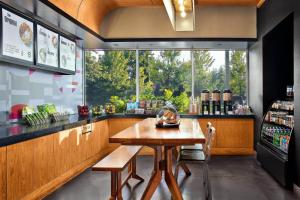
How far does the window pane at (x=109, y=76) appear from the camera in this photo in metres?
7.30

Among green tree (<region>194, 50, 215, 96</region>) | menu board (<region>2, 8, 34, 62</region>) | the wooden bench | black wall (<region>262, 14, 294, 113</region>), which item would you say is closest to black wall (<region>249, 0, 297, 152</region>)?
black wall (<region>262, 14, 294, 113</region>)

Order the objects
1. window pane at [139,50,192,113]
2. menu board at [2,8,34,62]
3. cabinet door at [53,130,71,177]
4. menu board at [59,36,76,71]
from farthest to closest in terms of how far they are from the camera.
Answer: window pane at [139,50,192,113] < menu board at [59,36,76,71] < cabinet door at [53,130,71,177] < menu board at [2,8,34,62]

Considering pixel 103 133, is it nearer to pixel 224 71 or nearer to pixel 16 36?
pixel 16 36

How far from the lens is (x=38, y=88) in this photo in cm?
488

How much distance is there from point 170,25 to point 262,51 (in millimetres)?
1996

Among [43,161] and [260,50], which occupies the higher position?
[260,50]

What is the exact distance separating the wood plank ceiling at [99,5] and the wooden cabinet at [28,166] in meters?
2.24

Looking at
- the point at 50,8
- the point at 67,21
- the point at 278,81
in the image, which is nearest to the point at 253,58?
the point at 278,81

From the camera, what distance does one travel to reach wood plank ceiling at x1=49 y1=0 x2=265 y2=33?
5.08m

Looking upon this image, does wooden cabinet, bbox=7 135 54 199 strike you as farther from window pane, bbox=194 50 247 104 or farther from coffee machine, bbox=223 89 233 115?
window pane, bbox=194 50 247 104

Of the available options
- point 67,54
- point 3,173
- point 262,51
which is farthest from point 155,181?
point 262,51

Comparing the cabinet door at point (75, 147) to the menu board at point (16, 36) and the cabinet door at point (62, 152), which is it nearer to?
the cabinet door at point (62, 152)

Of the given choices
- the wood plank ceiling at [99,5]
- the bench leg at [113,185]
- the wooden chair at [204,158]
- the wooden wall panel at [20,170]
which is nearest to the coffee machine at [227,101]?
the wood plank ceiling at [99,5]

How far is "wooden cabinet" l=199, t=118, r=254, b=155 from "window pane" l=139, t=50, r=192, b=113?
48.1 inches
